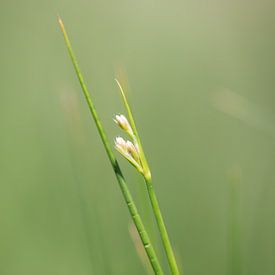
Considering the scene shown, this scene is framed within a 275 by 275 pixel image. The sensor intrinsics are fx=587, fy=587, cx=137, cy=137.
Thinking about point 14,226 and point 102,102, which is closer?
point 14,226

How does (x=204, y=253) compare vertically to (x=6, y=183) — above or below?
below

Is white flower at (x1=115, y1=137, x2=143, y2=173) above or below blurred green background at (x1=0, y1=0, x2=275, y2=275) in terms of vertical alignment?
above

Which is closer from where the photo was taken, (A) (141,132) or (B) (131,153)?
(B) (131,153)

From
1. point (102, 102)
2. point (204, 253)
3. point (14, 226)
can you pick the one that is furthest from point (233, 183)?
point (102, 102)

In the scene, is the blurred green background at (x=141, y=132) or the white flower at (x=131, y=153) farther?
the blurred green background at (x=141, y=132)

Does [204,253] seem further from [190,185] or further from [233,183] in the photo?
[233,183]

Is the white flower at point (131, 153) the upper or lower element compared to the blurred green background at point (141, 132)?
upper

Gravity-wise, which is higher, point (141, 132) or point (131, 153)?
point (131, 153)

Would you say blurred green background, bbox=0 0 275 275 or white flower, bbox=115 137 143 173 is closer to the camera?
white flower, bbox=115 137 143 173
